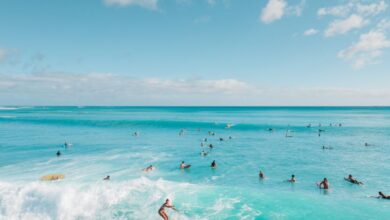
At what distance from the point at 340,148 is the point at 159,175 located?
2823 centimetres

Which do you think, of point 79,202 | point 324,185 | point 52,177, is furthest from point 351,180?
point 52,177

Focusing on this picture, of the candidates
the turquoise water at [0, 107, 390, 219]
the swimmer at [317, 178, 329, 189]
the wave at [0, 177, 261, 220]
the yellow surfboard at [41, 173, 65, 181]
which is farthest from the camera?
the yellow surfboard at [41, 173, 65, 181]

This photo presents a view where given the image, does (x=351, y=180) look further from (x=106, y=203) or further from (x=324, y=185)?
(x=106, y=203)

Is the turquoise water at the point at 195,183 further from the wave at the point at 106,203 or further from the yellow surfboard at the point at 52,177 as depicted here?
the yellow surfboard at the point at 52,177

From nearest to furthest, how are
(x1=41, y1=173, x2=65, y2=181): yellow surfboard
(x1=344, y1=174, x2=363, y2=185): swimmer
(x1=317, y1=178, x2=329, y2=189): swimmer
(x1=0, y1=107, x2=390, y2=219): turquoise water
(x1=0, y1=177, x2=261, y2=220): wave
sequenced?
(x1=0, y1=177, x2=261, y2=220): wave, (x1=0, y1=107, x2=390, y2=219): turquoise water, (x1=317, y1=178, x2=329, y2=189): swimmer, (x1=344, y1=174, x2=363, y2=185): swimmer, (x1=41, y1=173, x2=65, y2=181): yellow surfboard

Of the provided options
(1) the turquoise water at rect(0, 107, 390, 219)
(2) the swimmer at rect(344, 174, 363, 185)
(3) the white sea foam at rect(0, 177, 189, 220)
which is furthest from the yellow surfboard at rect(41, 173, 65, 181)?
(2) the swimmer at rect(344, 174, 363, 185)

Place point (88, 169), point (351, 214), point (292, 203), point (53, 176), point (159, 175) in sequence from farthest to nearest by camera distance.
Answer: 1. point (88, 169)
2. point (159, 175)
3. point (53, 176)
4. point (292, 203)
5. point (351, 214)

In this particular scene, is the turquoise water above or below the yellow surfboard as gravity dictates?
below

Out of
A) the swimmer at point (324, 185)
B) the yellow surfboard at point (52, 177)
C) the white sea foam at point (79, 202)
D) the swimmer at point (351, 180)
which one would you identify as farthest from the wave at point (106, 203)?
the swimmer at point (351, 180)

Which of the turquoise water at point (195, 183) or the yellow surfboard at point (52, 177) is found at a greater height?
the yellow surfboard at point (52, 177)

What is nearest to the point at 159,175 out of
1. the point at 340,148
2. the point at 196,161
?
the point at 196,161

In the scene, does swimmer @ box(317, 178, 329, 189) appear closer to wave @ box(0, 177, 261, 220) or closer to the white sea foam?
wave @ box(0, 177, 261, 220)

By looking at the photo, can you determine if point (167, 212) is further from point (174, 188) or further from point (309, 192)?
point (309, 192)

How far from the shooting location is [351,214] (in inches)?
704
